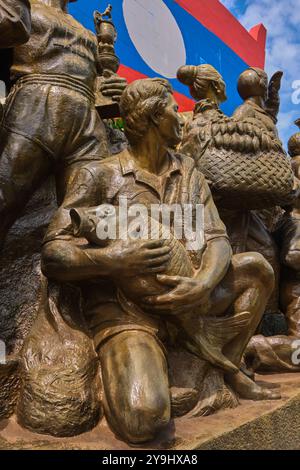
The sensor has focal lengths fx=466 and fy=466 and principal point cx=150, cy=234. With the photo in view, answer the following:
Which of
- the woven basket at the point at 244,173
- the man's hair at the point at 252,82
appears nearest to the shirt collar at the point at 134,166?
the woven basket at the point at 244,173

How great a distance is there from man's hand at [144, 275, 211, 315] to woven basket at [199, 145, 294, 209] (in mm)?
1444

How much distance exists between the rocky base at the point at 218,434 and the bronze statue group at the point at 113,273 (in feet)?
0.18

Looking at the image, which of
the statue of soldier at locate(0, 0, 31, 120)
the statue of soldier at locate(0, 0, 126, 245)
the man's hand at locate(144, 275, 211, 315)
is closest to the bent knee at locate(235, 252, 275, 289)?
the man's hand at locate(144, 275, 211, 315)

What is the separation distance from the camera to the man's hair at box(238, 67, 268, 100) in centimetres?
443

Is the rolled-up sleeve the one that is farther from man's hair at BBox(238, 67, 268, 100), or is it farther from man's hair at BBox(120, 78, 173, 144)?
man's hair at BBox(238, 67, 268, 100)

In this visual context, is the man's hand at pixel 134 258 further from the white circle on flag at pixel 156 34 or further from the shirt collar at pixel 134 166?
the white circle on flag at pixel 156 34

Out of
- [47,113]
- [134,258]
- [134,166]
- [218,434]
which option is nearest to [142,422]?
[218,434]

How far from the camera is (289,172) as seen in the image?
3480mm

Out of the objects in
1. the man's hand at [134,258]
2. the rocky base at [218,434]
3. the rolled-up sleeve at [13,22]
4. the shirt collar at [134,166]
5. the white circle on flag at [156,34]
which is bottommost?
the rocky base at [218,434]

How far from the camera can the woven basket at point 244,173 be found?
331 cm
